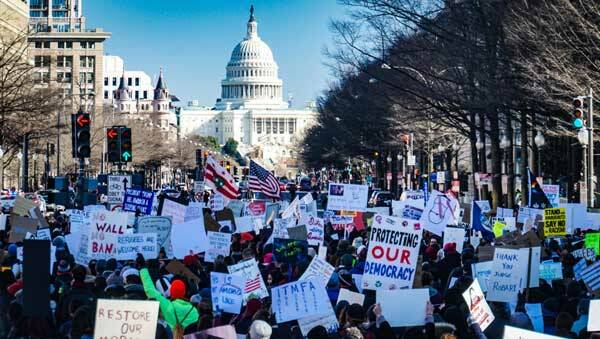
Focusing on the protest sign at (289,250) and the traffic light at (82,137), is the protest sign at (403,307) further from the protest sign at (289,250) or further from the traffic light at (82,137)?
the traffic light at (82,137)

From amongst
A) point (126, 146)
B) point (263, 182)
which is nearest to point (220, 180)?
point (263, 182)

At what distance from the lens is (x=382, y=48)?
54.1 metres

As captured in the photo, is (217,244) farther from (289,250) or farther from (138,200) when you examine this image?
(138,200)

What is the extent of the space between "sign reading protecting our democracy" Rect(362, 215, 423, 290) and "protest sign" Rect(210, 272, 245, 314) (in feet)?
5.02

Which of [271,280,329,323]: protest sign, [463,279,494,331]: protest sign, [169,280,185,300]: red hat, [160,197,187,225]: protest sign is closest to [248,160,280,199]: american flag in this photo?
[160,197,187,225]: protest sign

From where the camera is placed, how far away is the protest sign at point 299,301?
495 inches

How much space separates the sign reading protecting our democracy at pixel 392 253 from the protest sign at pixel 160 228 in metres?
7.62

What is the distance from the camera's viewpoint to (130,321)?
10109mm

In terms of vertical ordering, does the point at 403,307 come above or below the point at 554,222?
below

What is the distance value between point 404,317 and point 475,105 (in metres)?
30.6

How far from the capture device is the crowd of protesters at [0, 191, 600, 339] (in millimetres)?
12383

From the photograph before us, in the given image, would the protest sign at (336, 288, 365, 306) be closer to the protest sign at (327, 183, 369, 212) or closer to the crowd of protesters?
the crowd of protesters

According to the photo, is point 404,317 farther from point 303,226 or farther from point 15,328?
point 303,226

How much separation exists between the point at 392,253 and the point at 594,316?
13.5ft
